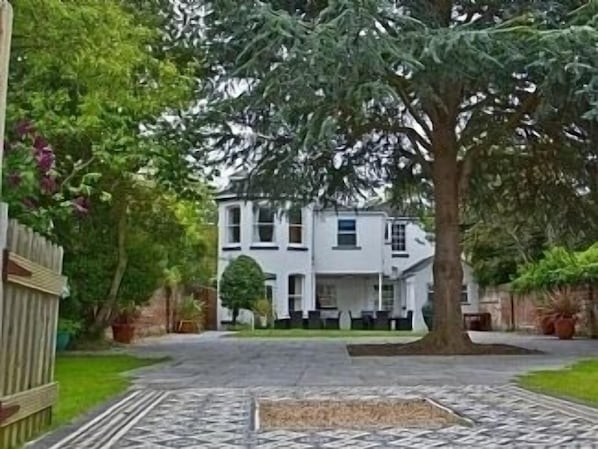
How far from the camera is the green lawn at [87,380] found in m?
7.12

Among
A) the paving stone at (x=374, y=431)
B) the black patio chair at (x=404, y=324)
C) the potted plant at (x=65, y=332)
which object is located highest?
the black patio chair at (x=404, y=324)

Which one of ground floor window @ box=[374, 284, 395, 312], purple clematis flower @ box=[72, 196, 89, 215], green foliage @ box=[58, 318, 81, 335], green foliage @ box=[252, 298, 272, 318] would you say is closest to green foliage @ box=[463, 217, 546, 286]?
ground floor window @ box=[374, 284, 395, 312]

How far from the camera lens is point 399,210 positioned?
68.1 feet

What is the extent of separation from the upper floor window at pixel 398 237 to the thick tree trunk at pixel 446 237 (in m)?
19.8

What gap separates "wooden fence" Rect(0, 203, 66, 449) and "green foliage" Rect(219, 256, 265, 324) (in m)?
25.0

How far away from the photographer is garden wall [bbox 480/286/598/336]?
22.4 m

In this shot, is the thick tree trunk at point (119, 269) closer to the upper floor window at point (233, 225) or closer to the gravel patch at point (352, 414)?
the gravel patch at point (352, 414)

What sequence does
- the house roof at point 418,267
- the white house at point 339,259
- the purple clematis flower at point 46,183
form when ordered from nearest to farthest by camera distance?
the purple clematis flower at point 46,183 → the white house at point 339,259 → the house roof at point 418,267

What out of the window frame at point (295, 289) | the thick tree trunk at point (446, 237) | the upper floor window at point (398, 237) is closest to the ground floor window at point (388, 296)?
the upper floor window at point (398, 237)

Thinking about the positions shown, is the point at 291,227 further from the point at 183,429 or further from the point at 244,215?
the point at 183,429

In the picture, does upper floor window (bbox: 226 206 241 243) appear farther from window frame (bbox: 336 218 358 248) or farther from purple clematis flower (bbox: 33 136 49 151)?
purple clematis flower (bbox: 33 136 49 151)

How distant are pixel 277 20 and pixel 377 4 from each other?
1.39 metres

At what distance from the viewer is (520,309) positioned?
2759cm

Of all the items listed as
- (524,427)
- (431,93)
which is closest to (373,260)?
(431,93)
